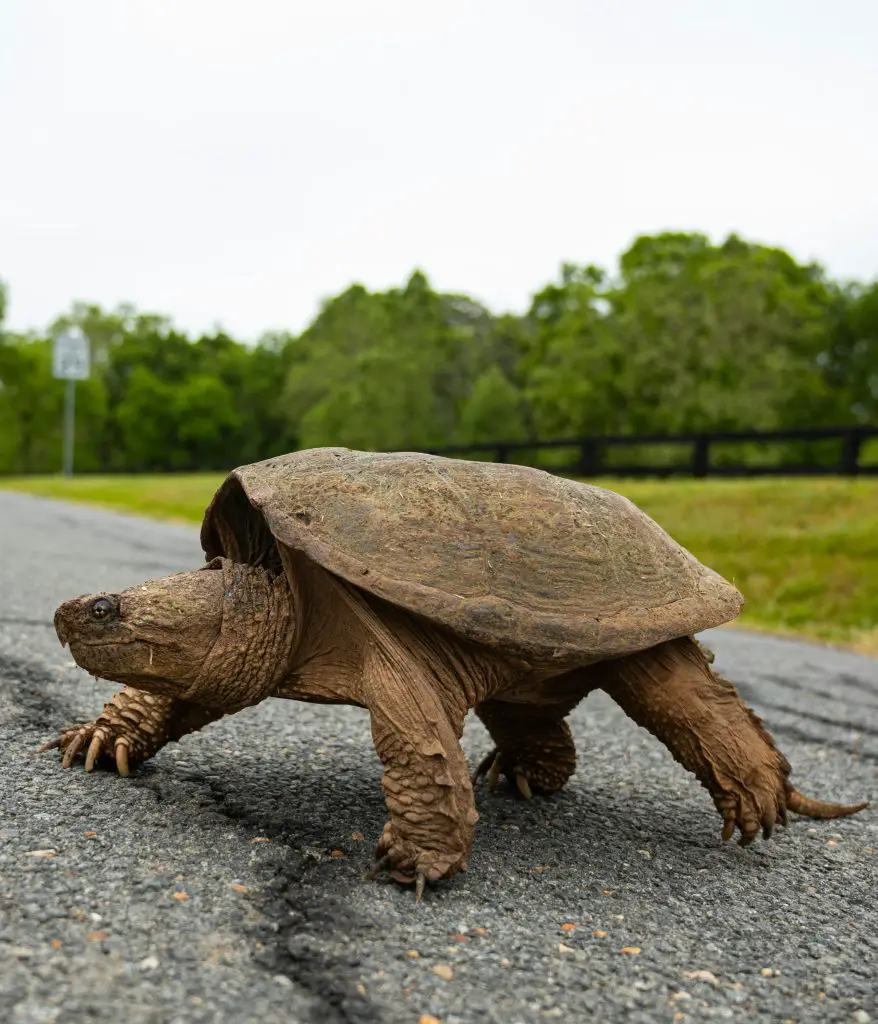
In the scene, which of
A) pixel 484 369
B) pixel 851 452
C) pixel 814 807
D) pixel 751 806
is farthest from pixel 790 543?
pixel 484 369

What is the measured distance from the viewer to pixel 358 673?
2.28m

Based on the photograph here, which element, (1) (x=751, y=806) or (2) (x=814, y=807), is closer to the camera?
(1) (x=751, y=806)

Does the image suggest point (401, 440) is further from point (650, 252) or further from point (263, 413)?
point (263, 413)

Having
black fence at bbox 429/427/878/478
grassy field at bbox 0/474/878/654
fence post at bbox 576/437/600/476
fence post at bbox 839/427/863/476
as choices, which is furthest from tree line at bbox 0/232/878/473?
grassy field at bbox 0/474/878/654

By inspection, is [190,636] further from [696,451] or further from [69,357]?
[69,357]

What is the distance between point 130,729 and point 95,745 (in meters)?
0.09

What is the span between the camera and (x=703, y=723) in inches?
95.4

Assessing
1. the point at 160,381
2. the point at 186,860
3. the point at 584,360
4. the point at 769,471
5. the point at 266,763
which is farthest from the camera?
the point at 160,381

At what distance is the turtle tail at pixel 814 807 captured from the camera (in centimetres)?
272

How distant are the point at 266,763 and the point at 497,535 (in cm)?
110

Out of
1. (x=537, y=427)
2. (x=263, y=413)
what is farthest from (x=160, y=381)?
(x=537, y=427)

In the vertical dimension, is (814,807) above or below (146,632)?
below

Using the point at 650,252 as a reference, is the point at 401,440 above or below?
below

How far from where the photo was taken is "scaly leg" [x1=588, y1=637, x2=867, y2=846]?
7.97 feet
